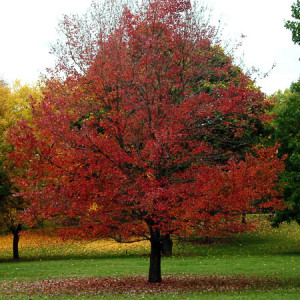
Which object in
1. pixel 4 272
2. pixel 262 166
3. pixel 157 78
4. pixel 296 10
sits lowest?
pixel 4 272

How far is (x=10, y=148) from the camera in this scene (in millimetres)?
31875

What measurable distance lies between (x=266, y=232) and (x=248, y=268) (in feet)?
68.0

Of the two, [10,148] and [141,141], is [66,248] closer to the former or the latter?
[10,148]

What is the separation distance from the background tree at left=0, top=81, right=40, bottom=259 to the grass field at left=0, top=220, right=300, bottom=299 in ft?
15.4

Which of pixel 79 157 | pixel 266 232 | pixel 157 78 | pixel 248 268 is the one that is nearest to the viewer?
pixel 79 157

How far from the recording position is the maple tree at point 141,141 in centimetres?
1516

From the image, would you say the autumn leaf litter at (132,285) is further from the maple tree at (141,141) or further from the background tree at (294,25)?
the background tree at (294,25)

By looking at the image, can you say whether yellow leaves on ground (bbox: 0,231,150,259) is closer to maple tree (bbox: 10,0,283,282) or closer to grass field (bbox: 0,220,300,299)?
grass field (bbox: 0,220,300,299)

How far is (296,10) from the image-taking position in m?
18.4

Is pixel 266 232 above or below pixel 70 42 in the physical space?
below

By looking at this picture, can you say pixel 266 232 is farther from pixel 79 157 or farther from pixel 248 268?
pixel 79 157

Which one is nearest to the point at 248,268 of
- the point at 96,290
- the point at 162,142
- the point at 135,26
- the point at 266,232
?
the point at 96,290

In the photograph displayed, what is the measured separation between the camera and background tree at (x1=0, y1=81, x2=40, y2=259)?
3177 centimetres

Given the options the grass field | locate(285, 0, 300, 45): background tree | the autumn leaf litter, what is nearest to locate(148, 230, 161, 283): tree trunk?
the autumn leaf litter
